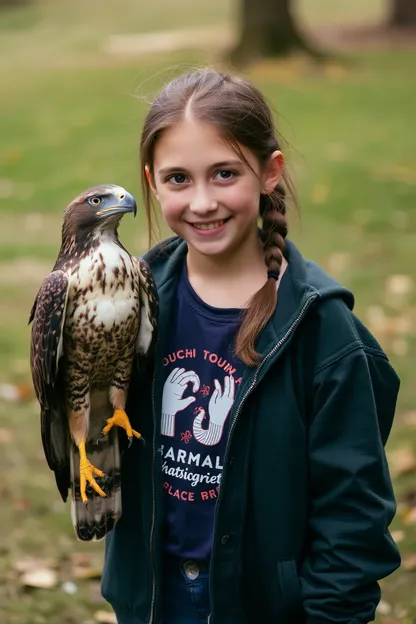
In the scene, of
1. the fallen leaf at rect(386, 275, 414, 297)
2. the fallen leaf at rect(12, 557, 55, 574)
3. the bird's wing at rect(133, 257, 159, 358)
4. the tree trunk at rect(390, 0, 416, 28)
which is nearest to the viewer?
the bird's wing at rect(133, 257, 159, 358)

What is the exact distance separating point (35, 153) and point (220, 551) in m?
9.72

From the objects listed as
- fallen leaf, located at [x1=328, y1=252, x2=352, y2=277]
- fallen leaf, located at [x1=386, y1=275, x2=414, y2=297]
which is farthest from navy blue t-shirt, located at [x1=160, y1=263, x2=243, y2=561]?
fallen leaf, located at [x1=328, y1=252, x2=352, y2=277]

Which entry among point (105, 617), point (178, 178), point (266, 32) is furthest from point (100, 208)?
point (266, 32)

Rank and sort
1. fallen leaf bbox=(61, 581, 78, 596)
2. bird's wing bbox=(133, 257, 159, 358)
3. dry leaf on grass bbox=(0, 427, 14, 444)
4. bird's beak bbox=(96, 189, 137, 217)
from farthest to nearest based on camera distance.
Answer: dry leaf on grass bbox=(0, 427, 14, 444), fallen leaf bbox=(61, 581, 78, 596), bird's wing bbox=(133, 257, 159, 358), bird's beak bbox=(96, 189, 137, 217)

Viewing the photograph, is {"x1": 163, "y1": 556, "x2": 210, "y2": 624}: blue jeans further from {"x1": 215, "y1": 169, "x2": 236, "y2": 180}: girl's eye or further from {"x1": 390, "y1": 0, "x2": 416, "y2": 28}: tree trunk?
{"x1": 390, "y1": 0, "x2": 416, "y2": 28}: tree trunk

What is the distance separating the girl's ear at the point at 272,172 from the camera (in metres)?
2.56

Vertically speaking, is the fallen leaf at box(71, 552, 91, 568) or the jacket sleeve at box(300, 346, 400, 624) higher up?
the jacket sleeve at box(300, 346, 400, 624)

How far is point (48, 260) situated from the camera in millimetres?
8117

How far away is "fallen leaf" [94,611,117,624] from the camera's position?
3885 mm

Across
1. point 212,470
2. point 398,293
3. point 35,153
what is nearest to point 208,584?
point 212,470

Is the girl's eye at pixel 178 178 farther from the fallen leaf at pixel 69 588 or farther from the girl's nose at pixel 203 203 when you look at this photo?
the fallen leaf at pixel 69 588

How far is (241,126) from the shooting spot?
2.46 metres

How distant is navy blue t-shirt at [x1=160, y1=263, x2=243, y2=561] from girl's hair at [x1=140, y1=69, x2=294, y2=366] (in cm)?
9

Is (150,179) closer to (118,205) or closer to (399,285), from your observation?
(118,205)
